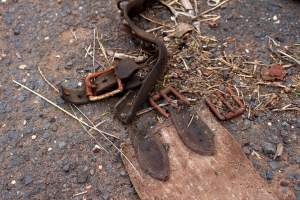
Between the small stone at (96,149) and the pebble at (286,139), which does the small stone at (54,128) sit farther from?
the pebble at (286,139)

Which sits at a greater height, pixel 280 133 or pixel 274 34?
pixel 274 34

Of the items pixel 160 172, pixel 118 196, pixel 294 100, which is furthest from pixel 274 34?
pixel 118 196

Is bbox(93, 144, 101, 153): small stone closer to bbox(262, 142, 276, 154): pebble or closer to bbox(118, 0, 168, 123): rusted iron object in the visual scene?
bbox(118, 0, 168, 123): rusted iron object

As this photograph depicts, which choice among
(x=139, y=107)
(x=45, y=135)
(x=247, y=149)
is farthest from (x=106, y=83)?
(x=247, y=149)

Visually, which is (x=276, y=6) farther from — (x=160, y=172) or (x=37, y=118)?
(x=37, y=118)

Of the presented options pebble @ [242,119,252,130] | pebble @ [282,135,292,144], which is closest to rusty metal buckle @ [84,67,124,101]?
pebble @ [242,119,252,130]

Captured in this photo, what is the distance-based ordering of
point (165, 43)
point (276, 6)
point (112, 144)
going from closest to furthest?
1. point (112, 144)
2. point (165, 43)
3. point (276, 6)
